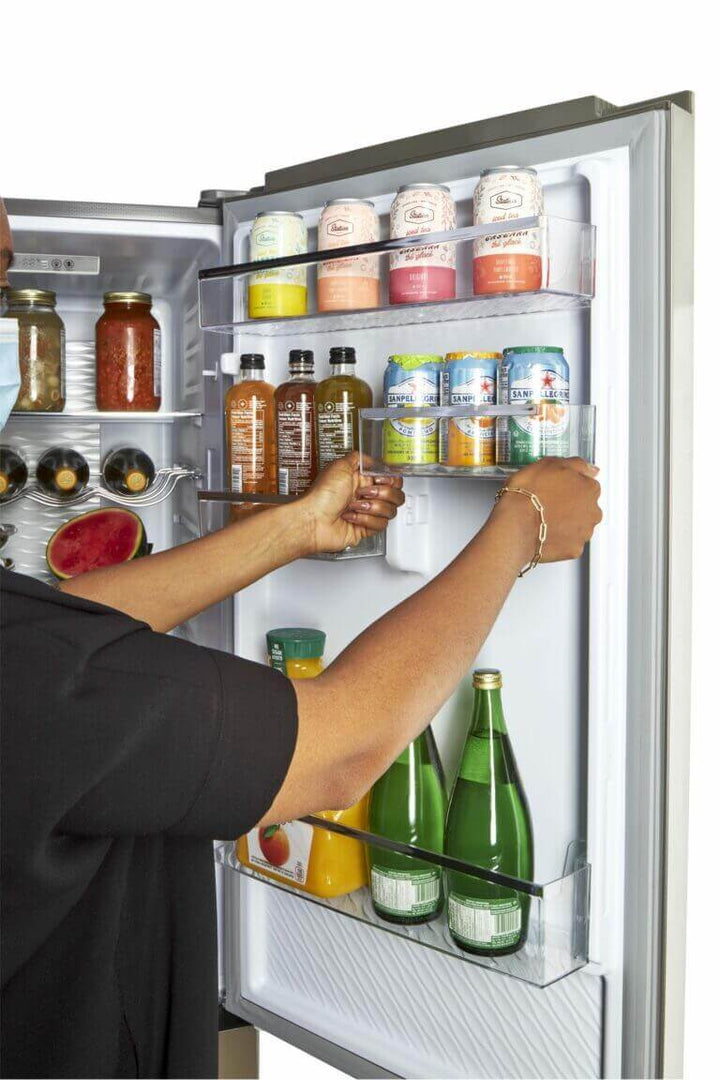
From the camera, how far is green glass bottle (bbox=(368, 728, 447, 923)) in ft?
4.62

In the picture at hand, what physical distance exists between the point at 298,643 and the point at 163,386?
0.62 m

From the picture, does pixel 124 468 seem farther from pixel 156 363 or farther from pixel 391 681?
pixel 391 681

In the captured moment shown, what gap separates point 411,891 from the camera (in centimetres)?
140

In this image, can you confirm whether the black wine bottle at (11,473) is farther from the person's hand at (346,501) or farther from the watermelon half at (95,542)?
the person's hand at (346,501)

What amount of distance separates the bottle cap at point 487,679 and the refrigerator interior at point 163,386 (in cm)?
53

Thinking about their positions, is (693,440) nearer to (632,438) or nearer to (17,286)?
(632,438)

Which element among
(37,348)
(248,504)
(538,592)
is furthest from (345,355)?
(37,348)

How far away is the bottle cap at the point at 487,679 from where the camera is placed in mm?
1347

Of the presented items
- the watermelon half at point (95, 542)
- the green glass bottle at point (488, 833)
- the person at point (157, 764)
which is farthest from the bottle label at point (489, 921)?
the watermelon half at point (95, 542)

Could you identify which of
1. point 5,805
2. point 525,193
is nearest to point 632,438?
point 525,193

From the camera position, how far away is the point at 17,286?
1732 mm

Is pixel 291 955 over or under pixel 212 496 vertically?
under

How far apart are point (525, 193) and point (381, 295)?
0.98 feet

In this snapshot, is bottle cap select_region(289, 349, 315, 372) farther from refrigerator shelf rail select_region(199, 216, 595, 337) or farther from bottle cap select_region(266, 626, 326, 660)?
bottle cap select_region(266, 626, 326, 660)
